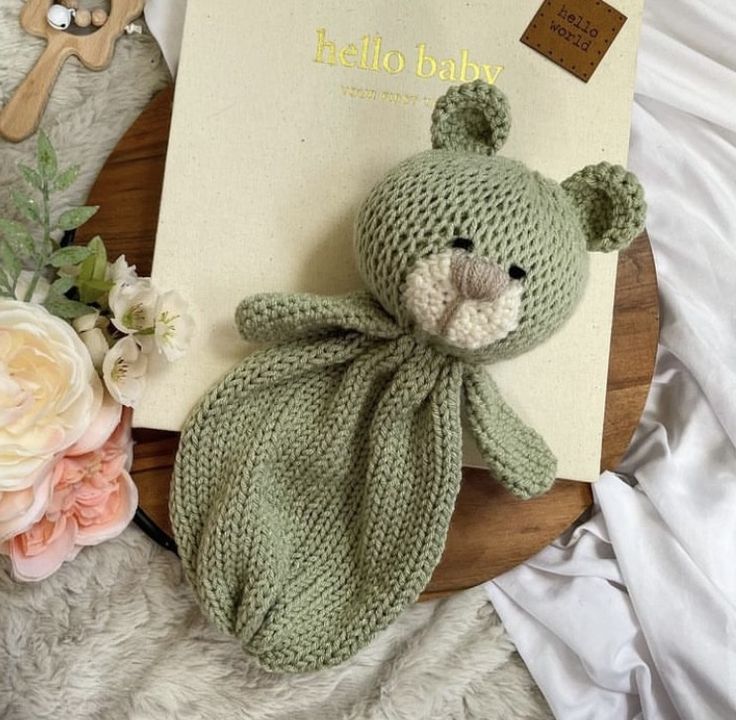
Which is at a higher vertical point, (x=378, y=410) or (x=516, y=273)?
(x=516, y=273)

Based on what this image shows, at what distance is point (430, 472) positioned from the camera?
0.63 meters

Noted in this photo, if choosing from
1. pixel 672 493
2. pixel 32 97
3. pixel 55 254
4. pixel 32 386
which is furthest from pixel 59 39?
pixel 672 493

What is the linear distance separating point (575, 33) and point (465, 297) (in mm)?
328

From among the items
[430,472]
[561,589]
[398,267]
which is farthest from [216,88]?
[561,589]

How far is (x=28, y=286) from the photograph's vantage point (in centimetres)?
66

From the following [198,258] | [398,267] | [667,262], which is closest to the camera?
[398,267]

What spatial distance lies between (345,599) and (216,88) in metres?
0.44

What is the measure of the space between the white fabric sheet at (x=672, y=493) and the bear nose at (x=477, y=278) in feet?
0.97

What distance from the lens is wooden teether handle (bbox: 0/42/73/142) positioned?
75 centimetres

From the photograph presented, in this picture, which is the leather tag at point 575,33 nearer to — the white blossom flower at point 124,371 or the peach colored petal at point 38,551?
the white blossom flower at point 124,371

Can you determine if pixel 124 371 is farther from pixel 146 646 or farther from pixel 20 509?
pixel 146 646

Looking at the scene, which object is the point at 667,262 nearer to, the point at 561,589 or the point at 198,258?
the point at 561,589

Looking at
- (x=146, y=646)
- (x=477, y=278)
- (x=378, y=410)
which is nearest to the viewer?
(x=477, y=278)

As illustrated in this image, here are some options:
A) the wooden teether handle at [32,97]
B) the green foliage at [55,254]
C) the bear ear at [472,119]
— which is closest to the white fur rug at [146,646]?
the wooden teether handle at [32,97]
